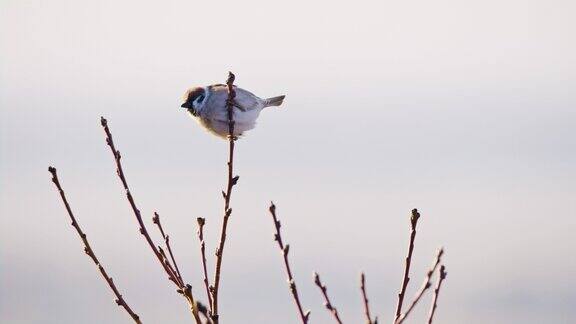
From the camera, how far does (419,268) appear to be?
5984cm

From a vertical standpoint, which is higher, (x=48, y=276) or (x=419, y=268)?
(x=48, y=276)

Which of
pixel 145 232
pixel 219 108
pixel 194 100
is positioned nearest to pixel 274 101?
pixel 194 100

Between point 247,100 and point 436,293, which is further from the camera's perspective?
point 247,100

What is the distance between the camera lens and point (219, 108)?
20.7 feet

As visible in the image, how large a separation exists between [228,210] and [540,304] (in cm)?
7098

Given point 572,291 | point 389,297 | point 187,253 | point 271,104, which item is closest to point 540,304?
point 572,291

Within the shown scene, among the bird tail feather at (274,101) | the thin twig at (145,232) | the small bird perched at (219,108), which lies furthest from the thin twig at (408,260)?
the bird tail feather at (274,101)

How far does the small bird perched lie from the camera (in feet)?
20.6

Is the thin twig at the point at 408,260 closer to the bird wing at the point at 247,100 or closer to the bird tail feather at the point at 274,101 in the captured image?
the bird wing at the point at 247,100

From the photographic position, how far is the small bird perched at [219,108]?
629 centimetres

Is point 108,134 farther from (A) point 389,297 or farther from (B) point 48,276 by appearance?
(B) point 48,276

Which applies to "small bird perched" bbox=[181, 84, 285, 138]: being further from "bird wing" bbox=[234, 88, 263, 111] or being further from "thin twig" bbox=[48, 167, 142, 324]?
"thin twig" bbox=[48, 167, 142, 324]

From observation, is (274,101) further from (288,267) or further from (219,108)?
(288,267)

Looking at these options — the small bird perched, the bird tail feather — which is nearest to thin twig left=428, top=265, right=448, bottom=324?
the small bird perched
